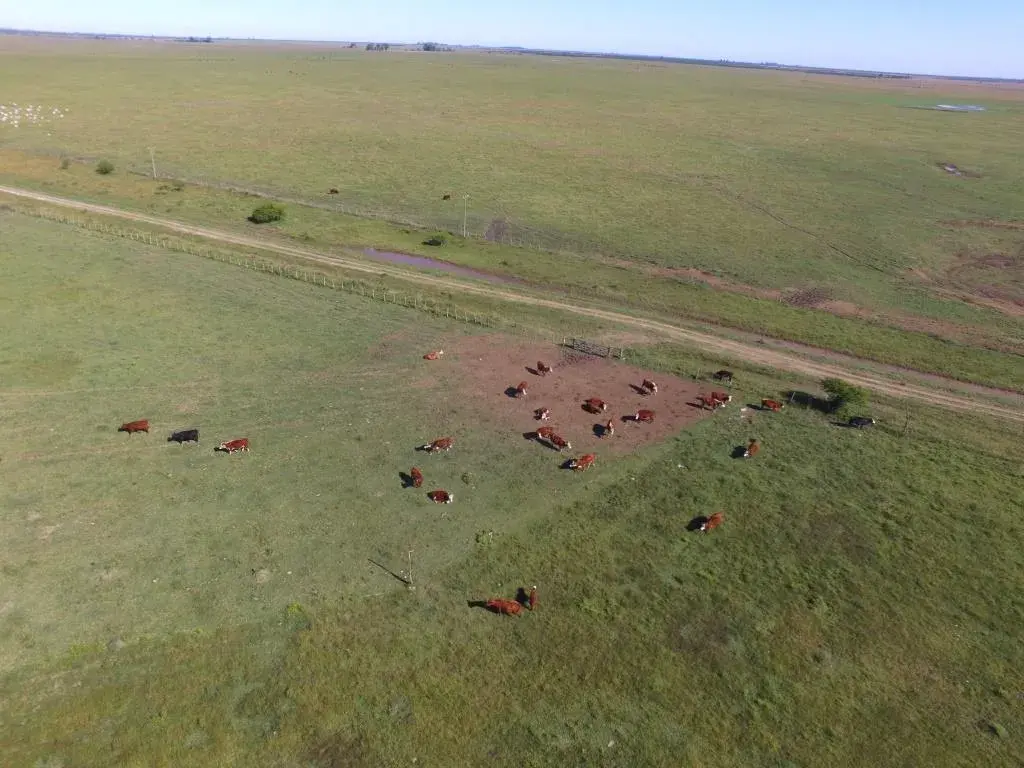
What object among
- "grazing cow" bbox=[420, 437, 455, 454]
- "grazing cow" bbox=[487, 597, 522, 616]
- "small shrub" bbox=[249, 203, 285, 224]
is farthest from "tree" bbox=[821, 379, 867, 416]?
"small shrub" bbox=[249, 203, 285, 224]

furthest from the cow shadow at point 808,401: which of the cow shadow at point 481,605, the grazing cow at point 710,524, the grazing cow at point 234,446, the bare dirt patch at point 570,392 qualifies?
the grazing cow at point 234,446

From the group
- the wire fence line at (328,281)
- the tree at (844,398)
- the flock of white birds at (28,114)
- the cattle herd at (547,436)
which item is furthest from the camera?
the flock of white birds at (28,114)

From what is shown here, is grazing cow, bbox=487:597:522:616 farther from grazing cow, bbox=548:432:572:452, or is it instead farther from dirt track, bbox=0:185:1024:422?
dirt track, bbox=0:185:1024:422

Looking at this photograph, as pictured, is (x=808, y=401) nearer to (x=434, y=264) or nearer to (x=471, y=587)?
(x=471, y=587)

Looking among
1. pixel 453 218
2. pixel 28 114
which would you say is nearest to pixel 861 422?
pixel 453 218

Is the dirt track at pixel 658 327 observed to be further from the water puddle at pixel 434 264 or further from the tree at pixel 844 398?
the tree at pixel 844 398

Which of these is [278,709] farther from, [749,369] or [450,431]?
[749,369]
